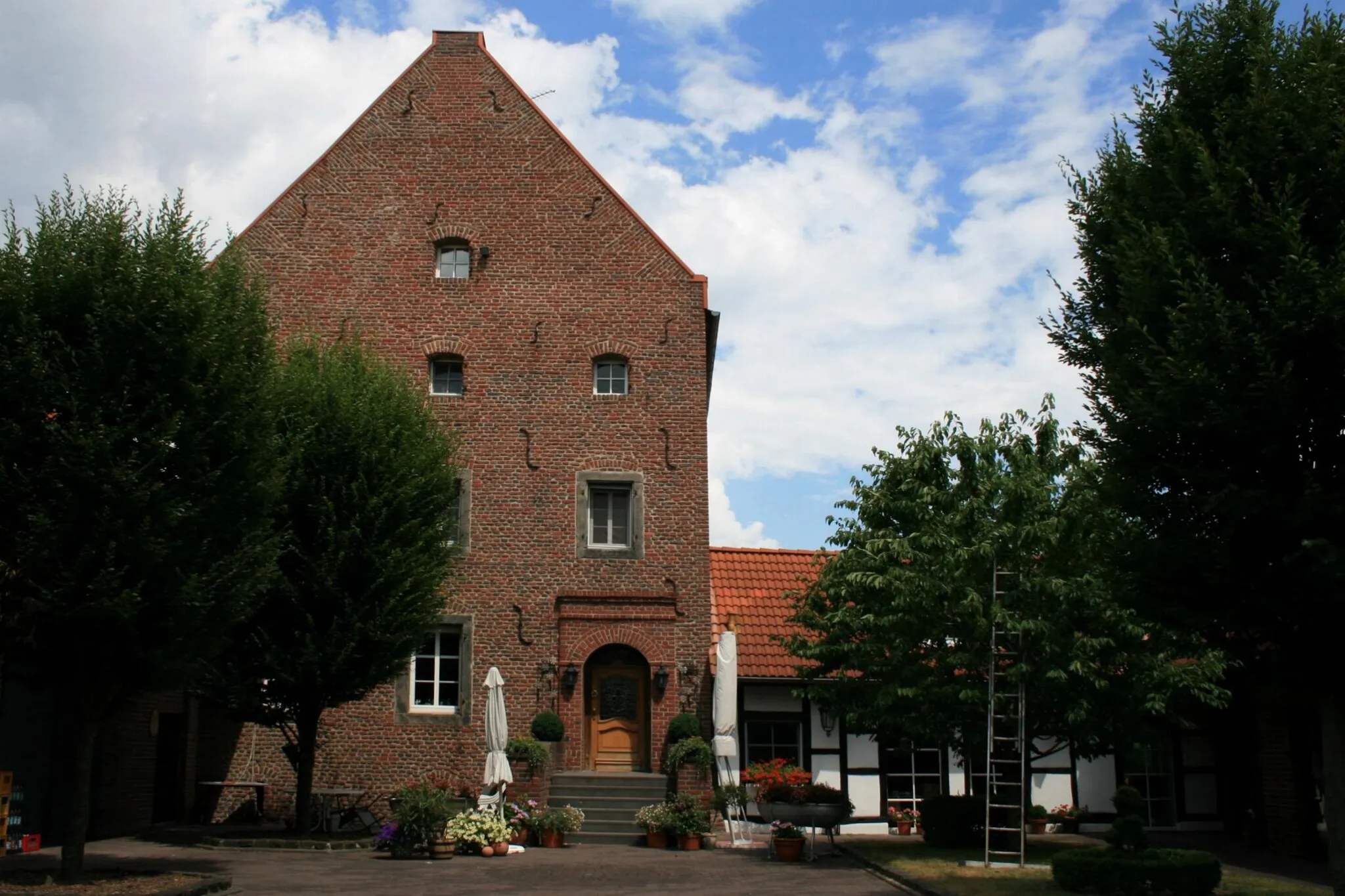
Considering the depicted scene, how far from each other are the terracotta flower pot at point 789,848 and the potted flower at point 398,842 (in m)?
4.61

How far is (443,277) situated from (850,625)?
33.3 ft

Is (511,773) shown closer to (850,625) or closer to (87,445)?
(850,625)

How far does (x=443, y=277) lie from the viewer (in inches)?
890

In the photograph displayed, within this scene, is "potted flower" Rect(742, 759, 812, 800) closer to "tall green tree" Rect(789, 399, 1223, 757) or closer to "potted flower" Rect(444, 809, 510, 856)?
"tall green tree" Rect(789, 399, 1223, 757)

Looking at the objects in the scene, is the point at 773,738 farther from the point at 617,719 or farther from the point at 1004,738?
the point at 1004,738

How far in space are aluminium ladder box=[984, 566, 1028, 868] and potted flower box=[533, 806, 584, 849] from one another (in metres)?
5.94

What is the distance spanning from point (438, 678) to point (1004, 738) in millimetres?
10353

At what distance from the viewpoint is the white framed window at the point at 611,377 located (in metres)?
22.3

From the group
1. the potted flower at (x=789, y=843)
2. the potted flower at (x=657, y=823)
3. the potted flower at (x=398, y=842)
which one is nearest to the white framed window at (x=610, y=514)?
the potted flower at (x=657, y=823)

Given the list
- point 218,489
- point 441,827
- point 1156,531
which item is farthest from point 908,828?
point 218,489

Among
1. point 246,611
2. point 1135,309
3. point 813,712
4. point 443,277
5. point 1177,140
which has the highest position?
point 443,277

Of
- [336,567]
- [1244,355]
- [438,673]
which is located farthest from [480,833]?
[1244,355]

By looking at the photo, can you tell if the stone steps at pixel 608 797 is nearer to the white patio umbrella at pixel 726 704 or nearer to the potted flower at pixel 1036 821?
the white patio umbrella at pixel 726 704

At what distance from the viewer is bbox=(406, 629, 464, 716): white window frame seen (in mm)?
21094
